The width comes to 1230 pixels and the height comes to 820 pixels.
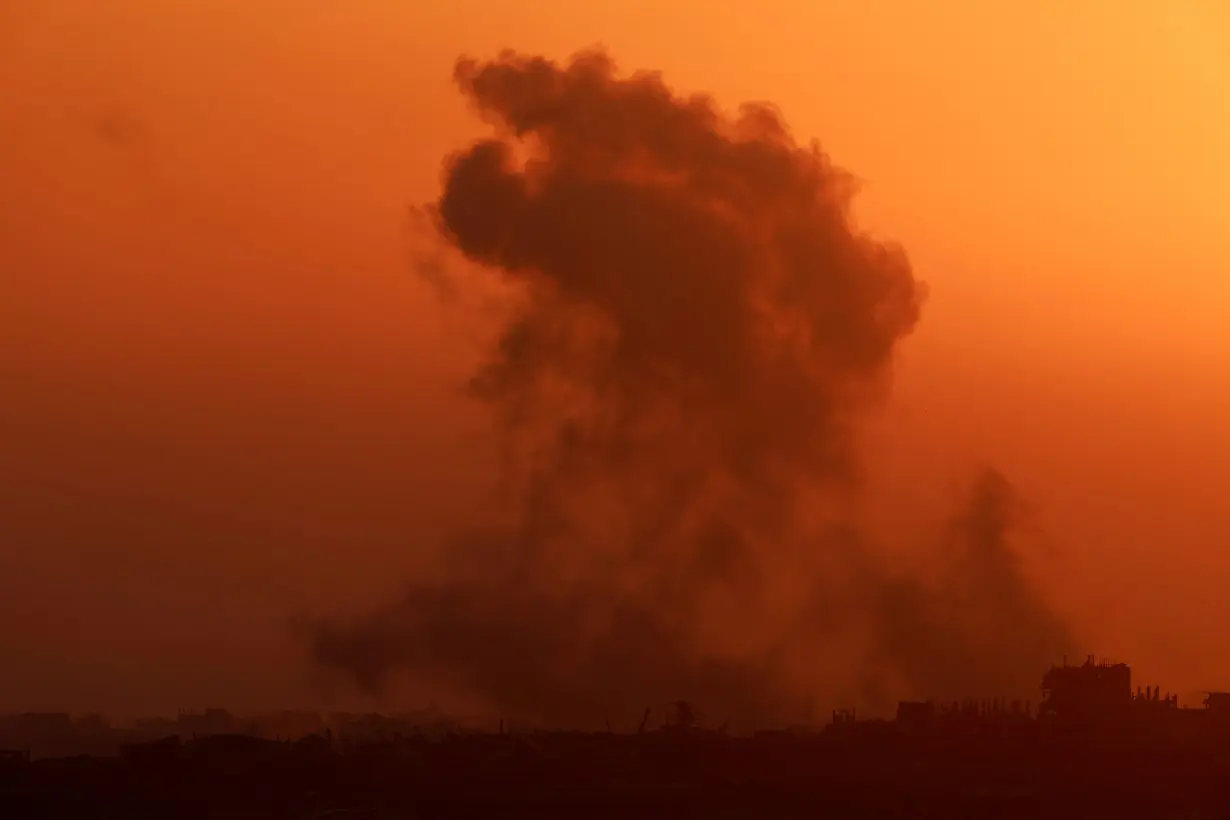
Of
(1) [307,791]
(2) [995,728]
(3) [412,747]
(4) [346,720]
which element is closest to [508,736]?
(3) [412,747]

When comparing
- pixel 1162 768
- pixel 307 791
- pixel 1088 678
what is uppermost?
pixel 1088 678

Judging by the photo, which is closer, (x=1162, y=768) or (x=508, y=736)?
(x=1162, y=768)

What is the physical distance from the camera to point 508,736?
67625mm

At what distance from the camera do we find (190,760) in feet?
197

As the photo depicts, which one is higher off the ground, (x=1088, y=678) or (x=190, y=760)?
(x=1088, y=678)

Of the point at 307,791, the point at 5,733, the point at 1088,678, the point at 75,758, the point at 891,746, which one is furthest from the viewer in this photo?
the point at 5,733

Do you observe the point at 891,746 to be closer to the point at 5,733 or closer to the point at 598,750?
the point at 598,750

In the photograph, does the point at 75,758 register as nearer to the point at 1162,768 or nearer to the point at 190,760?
the point at 190,760

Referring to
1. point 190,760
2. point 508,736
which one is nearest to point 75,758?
point 190,760

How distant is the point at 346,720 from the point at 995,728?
233 ft

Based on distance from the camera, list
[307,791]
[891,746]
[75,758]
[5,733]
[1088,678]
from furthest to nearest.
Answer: [5,733] → [1088,678] → [891,746] → [75,758] → [307,791]

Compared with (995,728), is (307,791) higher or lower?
lower

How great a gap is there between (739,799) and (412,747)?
13.6m

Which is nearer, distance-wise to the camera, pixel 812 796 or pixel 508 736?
pixel 812 796
